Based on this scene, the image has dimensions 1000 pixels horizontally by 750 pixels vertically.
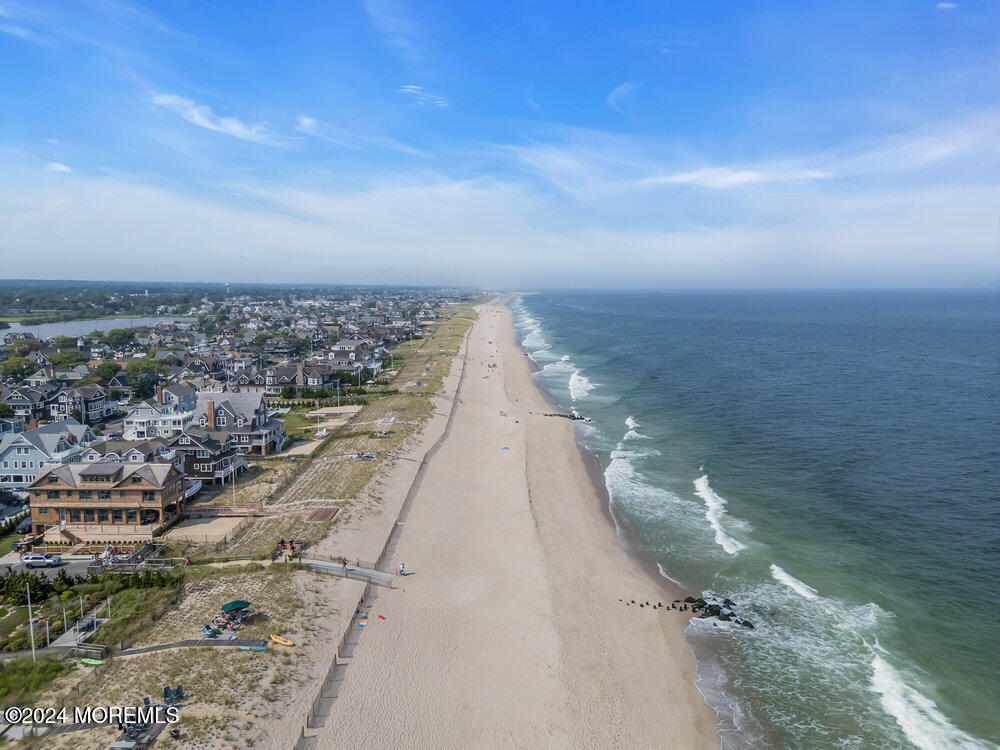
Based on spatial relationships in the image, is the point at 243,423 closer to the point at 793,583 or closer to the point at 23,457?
the point at 23,457

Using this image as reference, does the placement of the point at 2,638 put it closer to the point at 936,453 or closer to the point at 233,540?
the point at 233,540

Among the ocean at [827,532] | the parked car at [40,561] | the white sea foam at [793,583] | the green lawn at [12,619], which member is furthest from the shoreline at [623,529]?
the parked car at [40,561]

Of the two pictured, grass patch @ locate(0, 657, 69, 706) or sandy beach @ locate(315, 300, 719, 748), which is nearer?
grass patch @ locate(0, 657, 69, 706)

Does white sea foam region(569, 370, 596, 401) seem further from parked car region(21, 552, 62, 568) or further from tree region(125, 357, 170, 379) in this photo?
tree region(125, 357, 170, 379)

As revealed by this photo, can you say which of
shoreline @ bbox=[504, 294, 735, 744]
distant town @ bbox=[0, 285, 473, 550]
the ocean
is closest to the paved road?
distant town @ bbox=[0, 285, 473, 550]

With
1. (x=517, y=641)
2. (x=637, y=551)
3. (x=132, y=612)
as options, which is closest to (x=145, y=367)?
(x=132, y=612)

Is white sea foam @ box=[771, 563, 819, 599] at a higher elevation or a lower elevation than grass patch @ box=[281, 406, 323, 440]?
lower
